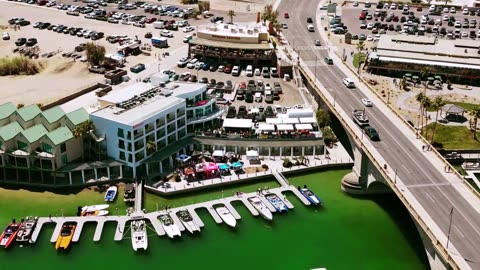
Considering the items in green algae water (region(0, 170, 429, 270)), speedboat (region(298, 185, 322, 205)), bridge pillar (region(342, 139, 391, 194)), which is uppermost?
bridge pillar (region(342, 139, 391, 194))

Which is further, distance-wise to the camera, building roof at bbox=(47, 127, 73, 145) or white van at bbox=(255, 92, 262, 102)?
white van at bbox=(255, 92, 262, 102)

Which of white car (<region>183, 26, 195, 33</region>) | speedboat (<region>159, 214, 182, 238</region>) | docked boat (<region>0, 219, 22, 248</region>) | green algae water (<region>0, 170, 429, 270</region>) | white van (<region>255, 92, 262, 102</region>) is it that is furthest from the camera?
white car (<region>183, 26, 195, 33</region>)

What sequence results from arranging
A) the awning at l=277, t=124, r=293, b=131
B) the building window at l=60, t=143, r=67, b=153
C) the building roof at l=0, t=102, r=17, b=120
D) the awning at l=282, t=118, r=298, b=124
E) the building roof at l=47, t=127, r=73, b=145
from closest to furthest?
the building roof at l=47, t=127, r=73, b=145 < the building window at l=60, t=143, r=67, b=153 < the building roof at l=0, t=102, r=17, b=120 < the awning at l=277, t=124, r=293, b=131 < the awning at l=282, t=118, r=298, b=124

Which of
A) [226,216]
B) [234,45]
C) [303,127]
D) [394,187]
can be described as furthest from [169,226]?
[234,45]

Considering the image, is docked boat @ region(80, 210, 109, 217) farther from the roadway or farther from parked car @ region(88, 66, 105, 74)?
parked car @ region(88, 66, 105, 74)

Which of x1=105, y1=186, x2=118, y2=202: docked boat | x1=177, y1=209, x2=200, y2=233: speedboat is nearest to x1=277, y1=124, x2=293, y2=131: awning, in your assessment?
x1=177, y1=209, x2=200, y2=233: speedboat

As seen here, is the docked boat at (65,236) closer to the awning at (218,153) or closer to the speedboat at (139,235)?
the speedboat at (139,235)

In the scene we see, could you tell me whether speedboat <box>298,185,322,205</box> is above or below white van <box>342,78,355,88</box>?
below
